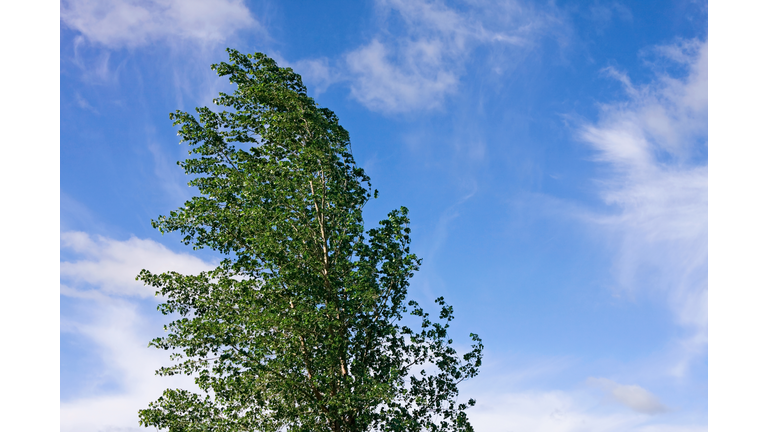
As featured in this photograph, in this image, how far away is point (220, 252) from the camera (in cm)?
1577

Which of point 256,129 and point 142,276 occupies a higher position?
point 256,129

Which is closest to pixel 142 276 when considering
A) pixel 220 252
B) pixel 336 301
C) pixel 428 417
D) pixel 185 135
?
pixel 220 252

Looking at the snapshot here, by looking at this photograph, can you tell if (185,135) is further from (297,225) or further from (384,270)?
(384,270)

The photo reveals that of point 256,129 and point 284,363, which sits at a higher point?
point 256,129

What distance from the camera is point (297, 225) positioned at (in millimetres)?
15195

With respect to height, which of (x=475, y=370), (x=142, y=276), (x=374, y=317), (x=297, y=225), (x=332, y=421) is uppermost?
(x=297, y=225)

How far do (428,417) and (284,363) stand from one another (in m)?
4.43

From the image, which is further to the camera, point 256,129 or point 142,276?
point 256,129

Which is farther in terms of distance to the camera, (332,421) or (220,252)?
(220,252)
